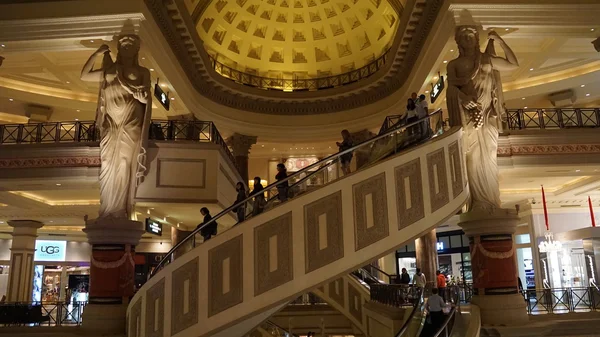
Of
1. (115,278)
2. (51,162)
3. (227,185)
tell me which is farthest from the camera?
(227,185)

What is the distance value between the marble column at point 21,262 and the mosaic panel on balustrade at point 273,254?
14105mm

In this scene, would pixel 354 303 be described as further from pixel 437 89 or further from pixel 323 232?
pixel 323 232

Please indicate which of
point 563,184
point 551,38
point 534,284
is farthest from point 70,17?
point 534,284

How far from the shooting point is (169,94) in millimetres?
13922

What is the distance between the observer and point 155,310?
7.17 metres

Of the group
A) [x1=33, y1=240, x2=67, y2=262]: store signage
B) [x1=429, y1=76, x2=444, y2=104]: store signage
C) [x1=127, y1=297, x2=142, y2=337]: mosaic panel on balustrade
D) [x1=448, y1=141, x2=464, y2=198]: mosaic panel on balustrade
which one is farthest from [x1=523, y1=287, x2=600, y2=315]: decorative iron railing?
[x1=33, y1=240, x2=67, y2=262]: store signage

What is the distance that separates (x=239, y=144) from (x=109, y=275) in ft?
30.0

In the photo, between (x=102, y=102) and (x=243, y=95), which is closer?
(x=102, y=102)

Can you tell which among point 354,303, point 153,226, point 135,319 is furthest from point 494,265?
point 153,226

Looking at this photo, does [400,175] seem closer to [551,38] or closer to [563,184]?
[551,38]

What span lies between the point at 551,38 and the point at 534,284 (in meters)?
10.3

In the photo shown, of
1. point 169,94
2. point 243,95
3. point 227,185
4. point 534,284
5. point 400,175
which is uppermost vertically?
point 243,95

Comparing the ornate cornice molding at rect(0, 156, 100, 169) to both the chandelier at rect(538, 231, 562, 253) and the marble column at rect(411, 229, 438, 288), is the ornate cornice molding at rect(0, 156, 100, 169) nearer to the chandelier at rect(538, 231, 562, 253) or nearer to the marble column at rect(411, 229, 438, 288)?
the marble column at rect(411, 229, 438, 288)

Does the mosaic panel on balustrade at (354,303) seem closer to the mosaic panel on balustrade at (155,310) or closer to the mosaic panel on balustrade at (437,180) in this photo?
the mosaic panel on balustrade at (437,180)
